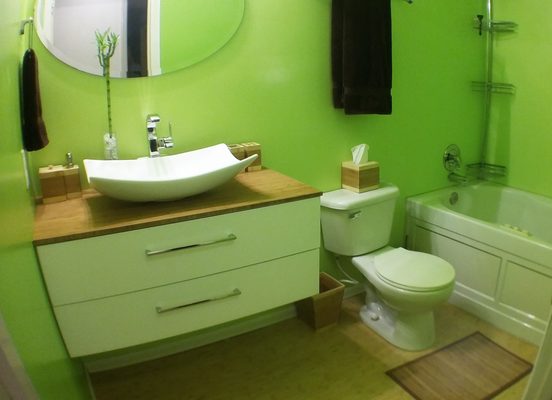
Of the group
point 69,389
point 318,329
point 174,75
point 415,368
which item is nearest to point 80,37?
point 174,75

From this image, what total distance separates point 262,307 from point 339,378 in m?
0.56

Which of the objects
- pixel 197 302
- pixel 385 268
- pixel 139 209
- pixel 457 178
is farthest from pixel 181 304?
pixel 457 178

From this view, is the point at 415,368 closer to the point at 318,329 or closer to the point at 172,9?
the point at 318,329

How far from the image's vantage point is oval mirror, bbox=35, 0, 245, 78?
4.90ft

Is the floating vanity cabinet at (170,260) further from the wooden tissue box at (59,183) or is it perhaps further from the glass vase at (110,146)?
the glass vase at (110,146)

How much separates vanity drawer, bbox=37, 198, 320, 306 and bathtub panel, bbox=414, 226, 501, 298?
3.54 feet

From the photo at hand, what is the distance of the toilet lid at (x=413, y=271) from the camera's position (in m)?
1.76

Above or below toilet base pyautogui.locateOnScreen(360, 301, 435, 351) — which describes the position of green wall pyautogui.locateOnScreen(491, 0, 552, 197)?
above

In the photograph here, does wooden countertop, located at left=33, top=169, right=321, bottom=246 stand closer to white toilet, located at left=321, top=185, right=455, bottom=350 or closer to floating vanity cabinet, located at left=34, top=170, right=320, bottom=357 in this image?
floating vanity cabinet, located at left=34, top=170, right=320, bottom=357

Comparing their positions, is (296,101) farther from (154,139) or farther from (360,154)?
(154,139)

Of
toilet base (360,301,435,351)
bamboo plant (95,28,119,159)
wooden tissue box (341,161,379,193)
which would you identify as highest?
bamboo plant (95,28,119,159)

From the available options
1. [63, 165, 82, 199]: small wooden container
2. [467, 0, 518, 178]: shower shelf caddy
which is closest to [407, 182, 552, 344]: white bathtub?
[467, 0, 518, 178]: shower shelf caddy

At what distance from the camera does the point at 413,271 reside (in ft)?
6.07

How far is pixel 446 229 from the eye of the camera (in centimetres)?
226
